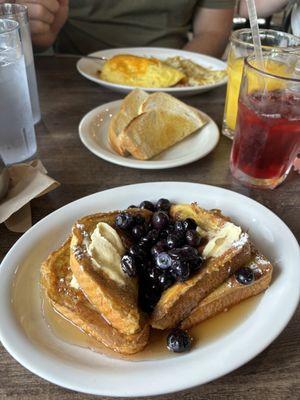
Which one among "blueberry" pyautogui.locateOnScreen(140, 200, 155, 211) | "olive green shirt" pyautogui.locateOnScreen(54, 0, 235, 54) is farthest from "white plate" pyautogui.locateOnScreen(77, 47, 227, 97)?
"blueberry" pyautogui.locateOnScreen(140, 200, 155, 211)

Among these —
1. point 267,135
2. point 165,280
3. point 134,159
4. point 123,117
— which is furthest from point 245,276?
point 123,117

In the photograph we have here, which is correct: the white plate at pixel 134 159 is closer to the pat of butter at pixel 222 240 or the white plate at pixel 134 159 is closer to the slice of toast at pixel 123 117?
the slice of toast at pixel 123 117

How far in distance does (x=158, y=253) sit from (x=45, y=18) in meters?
1.23

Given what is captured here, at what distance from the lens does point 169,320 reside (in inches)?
26.4

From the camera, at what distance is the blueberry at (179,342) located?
631 mm

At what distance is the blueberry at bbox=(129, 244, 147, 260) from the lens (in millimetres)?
713

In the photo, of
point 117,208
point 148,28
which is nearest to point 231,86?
point 117,208

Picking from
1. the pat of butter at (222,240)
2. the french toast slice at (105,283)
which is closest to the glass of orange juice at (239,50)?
the pat of butter at (222,240)

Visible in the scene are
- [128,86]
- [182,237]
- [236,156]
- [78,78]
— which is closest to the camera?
[182,237]

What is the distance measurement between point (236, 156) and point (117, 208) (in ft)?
1.26

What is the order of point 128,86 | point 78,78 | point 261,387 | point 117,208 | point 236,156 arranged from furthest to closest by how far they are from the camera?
point 78,78 → point 128,86 → point 236,156 → point 117,208 → point 261,387

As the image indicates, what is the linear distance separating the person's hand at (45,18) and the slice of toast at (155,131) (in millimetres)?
676

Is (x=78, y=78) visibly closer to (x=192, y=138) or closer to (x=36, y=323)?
(x=192, y=138)

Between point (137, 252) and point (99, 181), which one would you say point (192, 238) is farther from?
point (99, 181)
